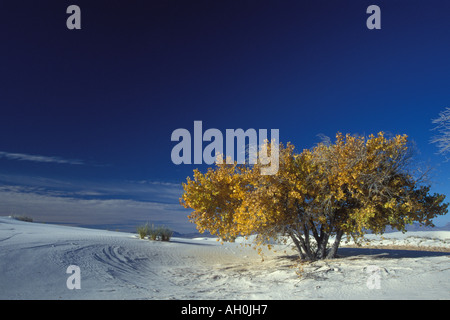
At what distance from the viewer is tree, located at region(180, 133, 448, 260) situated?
10.2 meters

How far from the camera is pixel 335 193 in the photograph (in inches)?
412

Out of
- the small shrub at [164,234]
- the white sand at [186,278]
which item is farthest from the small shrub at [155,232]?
the white sand at [186,278]

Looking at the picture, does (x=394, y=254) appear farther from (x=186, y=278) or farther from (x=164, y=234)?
(x=164, y=234)

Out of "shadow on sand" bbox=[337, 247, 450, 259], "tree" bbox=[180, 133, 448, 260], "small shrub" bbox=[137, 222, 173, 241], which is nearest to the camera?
"tree" bbox=[180, 133, 448, 260]

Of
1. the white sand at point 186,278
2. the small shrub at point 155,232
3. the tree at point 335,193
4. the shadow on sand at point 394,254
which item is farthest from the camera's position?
the small shrub at point 155,232

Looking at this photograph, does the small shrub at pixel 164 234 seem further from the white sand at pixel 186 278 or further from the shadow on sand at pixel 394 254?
the shadow on sand at pixel 394 254

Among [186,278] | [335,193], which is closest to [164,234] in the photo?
[186,278]

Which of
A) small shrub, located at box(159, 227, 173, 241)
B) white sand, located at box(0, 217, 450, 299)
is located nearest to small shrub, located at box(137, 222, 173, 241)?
small shrub, located at box(159, 227, 173, 241)

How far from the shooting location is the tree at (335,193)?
402 inches

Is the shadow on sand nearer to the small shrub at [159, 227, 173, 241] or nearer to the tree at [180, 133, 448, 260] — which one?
the tree at [180, 133, 448, 260]

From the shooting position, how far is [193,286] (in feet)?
29.1

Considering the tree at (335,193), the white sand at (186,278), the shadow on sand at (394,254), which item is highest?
the tree at (335,193)
